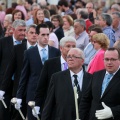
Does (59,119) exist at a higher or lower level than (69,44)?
lower

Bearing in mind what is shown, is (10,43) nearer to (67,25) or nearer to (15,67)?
(15,67)

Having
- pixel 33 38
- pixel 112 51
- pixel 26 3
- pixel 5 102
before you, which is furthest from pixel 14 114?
pixel 26 3

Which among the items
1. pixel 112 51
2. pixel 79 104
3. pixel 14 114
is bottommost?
pixel 14 114

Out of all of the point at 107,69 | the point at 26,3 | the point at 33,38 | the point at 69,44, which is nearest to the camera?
the point at 107,69

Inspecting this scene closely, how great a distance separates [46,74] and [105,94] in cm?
259

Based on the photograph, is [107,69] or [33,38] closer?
[107,69]

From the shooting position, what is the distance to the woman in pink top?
13930mm

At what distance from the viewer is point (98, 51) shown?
14.5 m

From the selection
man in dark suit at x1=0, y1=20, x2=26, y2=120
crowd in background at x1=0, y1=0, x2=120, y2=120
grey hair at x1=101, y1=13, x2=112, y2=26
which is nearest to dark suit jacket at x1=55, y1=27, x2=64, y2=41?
crowd in background at x1=0, y1=0, x2=120, y2=120

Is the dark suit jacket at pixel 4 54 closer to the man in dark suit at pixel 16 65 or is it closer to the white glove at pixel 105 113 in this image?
the man in dark suit at pixel 16 65

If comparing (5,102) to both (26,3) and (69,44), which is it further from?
(26,3)

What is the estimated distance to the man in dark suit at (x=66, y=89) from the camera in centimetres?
1212

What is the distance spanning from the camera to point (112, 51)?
36.9ft

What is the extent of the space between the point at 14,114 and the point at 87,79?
3.86 m
